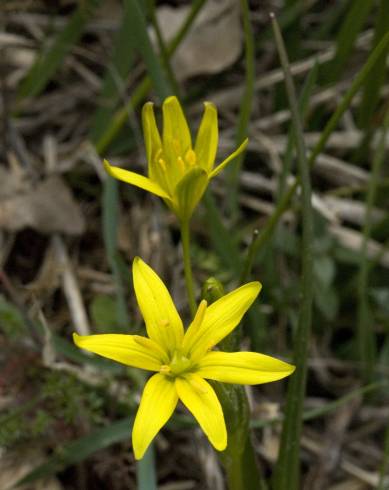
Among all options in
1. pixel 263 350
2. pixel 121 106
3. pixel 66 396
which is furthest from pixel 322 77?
pixel 66 396

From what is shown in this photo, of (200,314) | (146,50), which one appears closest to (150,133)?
(200,314)

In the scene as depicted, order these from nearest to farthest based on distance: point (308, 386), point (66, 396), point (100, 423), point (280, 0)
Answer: point (66, 396)
point (100, 423)
point (308, 386)
point (280, 0)

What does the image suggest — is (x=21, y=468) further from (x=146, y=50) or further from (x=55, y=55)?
(x=55, y=55)

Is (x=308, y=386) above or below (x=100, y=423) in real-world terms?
below

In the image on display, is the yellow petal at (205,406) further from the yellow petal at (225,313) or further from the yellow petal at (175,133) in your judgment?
the yellow petal at (175,133)

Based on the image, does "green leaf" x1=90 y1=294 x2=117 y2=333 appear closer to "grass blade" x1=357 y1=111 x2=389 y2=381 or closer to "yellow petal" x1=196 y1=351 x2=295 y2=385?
"grass blade" x1=357 y1=111 x2=389 y2=381

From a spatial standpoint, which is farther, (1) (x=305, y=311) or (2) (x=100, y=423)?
(2) (x=100, y=423)

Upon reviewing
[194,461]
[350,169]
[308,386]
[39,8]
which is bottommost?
[308,386]

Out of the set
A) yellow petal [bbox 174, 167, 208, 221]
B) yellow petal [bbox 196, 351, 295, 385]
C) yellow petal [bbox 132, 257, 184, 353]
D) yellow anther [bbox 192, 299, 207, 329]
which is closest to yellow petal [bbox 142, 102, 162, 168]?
yellow petal [bbox 174, 167, 208, 221]

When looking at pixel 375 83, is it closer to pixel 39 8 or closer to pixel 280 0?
pixel 280 0
